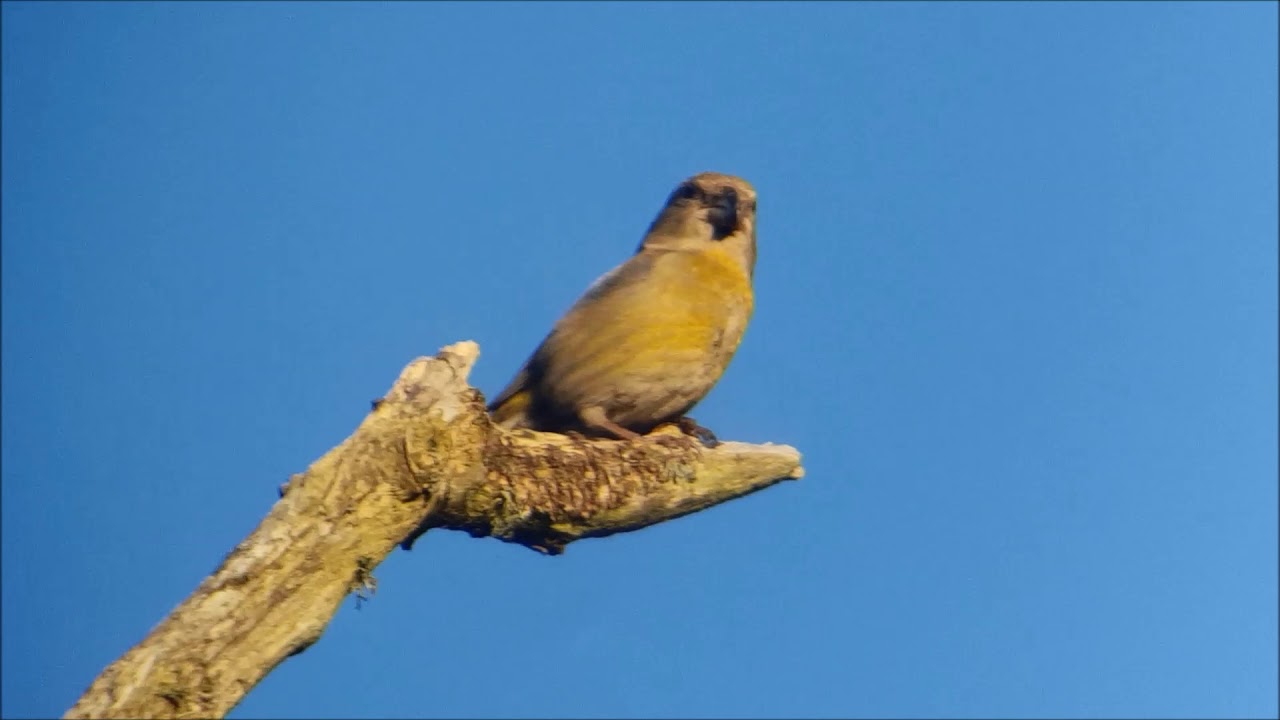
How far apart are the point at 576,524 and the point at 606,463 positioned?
0.40 meters

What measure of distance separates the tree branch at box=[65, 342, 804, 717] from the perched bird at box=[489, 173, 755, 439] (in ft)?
1.76

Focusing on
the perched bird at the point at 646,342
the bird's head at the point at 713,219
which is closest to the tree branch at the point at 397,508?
the perched bird at the point at 646,342

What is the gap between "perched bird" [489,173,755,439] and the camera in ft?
29.5

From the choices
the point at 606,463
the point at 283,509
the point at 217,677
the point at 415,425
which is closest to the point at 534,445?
the point at 606,463

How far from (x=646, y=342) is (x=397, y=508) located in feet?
7.56

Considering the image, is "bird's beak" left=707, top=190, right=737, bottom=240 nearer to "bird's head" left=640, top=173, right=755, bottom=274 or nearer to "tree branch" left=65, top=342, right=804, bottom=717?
"bird's head" left=640, top=173, right=755, bottom=274

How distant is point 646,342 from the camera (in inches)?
353

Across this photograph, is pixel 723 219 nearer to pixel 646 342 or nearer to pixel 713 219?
pixel 713 219

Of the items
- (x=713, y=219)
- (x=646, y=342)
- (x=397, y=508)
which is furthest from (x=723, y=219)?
(x=397, y=508)

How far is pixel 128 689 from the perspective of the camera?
6.18m

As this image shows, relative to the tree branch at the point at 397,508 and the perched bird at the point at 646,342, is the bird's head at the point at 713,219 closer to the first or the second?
the perched bird at the point at 646,342

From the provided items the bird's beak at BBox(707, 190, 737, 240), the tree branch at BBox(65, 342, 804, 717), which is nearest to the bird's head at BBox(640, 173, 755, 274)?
the bird's beak at BBox(707, 190, 737, 240)

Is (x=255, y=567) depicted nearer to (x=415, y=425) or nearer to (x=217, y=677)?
(x=217, y=677)

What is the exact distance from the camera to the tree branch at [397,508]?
636 centimetres
